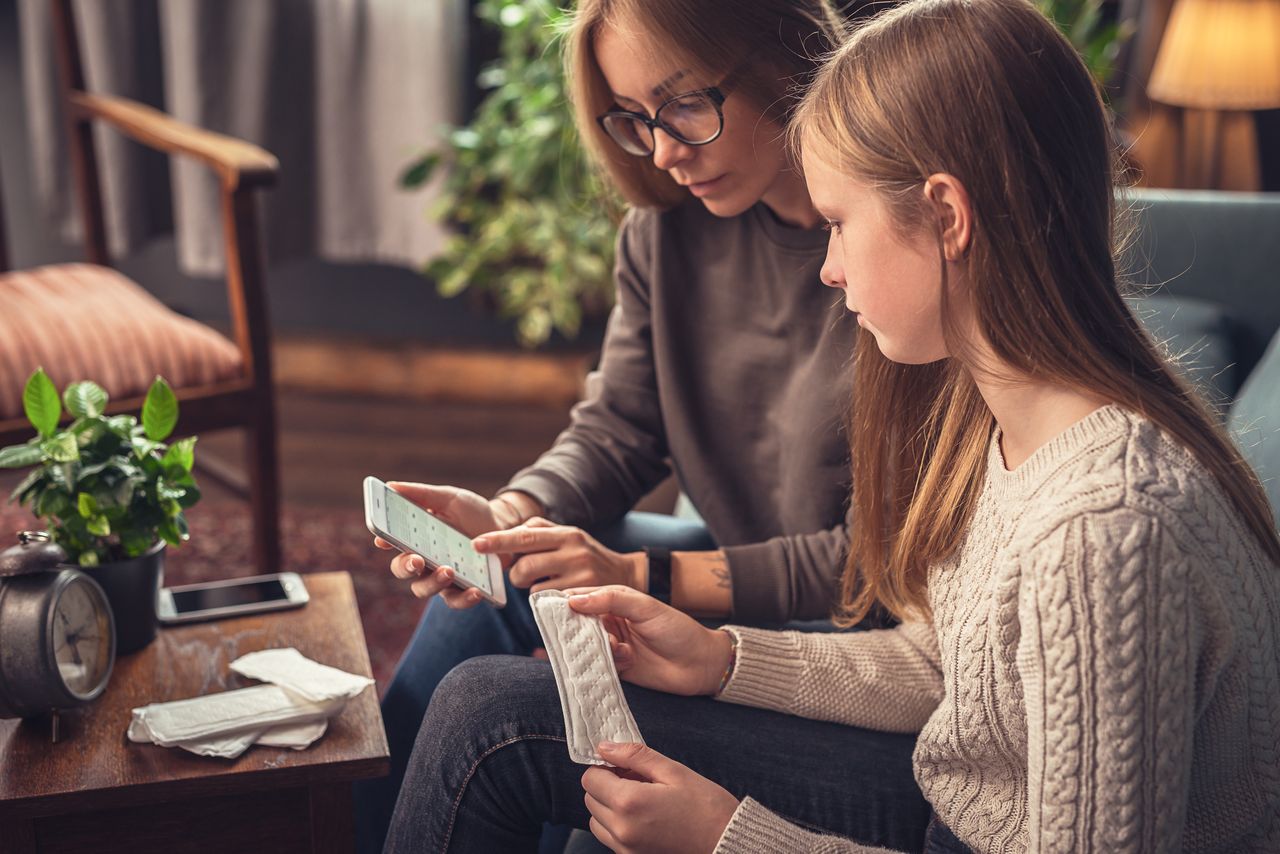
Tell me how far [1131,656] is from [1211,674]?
70 millimetres

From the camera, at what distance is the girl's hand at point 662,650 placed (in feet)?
3.27

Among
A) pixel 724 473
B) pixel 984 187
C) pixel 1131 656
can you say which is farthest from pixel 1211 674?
pixel 724 473

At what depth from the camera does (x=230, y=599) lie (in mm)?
1254

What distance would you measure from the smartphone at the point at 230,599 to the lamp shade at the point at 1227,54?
6.83 feet

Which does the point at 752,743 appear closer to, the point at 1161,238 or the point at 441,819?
the point at 441,819

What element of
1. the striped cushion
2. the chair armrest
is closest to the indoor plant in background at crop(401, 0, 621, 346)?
the chair armrest

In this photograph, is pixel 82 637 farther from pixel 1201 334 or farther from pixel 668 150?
pixel 1201 334

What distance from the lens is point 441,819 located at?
3.08ft

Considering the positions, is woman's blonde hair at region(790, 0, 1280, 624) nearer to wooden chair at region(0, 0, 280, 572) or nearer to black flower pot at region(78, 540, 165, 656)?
black flower pot at region(78, 540, 165, 656)

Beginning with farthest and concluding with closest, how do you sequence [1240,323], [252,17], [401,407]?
[401,407], [252,17], [1240,323]

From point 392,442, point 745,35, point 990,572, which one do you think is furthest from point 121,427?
point 392,442

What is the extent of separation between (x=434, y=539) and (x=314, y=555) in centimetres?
131

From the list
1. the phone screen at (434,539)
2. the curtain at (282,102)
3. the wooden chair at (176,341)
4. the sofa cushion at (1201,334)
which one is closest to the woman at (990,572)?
the phone screen at (434,539)

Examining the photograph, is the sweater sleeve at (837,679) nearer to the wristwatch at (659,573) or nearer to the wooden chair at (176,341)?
the wristwatch at (659,573)
